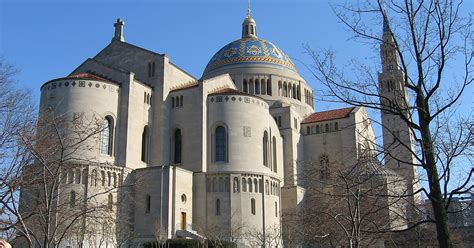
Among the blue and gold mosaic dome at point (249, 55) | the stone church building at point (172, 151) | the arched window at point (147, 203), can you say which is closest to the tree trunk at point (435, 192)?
the stone church building at point (172, 151)

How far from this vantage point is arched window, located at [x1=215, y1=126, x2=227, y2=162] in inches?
1668

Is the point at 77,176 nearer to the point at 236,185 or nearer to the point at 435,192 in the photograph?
the point at 236,185

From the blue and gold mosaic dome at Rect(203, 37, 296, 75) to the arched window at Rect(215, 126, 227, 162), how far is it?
2099 centimetres

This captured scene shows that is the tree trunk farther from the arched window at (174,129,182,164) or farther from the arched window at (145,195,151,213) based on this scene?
the arched window at (174,129,182,164)

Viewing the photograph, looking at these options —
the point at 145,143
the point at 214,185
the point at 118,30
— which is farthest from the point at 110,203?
the point at 118,30

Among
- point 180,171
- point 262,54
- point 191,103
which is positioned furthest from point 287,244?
point 262,54

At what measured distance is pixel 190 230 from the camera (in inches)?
1540

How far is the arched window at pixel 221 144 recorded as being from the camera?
42375mm

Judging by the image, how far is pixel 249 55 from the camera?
63.1 metres

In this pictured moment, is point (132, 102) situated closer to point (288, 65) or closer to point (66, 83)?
point (66, 83)

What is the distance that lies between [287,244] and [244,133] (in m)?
9.80

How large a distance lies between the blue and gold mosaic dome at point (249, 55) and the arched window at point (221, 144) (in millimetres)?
20988

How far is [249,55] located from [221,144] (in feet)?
75.0

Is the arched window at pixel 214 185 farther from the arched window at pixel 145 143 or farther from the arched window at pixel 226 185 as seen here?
the arched window at pixel 145 143
